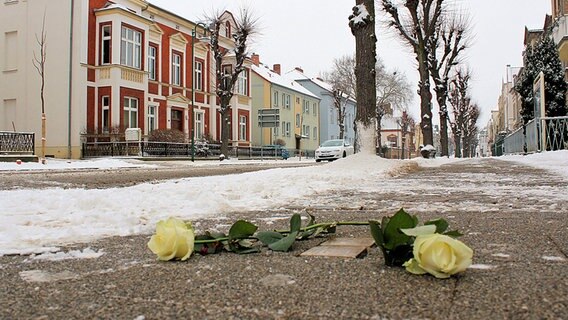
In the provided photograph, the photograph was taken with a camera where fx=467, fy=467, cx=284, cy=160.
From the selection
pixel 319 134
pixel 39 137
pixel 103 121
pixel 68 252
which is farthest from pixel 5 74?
pixel 319 134

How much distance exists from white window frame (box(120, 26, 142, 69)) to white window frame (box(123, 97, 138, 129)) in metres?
1.86

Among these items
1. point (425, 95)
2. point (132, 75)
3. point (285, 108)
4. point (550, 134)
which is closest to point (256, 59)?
point (285, 108)

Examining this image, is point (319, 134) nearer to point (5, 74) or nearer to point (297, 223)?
point (5, 74)

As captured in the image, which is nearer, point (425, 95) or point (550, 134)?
point (550, 134)

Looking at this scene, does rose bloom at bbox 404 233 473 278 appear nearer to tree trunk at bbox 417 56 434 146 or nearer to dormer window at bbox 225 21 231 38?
tree trunk at bbox 417 56 434 146

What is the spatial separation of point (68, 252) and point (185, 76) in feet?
99.7

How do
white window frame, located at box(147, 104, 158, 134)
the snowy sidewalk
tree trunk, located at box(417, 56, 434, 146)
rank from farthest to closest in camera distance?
white window frame, located at box(147, 104, 158, 134)
tree trunk, located at box(417, 56, 434, 146)
the snowy sidewalk

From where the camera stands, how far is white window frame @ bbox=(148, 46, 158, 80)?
28.1 m

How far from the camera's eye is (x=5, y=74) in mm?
25062

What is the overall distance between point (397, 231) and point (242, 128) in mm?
36367

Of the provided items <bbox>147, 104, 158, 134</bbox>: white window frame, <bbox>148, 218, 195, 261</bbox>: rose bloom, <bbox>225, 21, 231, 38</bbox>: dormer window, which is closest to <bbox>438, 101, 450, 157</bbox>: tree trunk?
<bbox>147, 104, 158, 134</bbox>: white window frame

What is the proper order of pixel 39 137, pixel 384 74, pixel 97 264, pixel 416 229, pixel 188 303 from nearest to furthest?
pixel 188 303 < pixel 416 229 < pixel 97 264 < pixel 39 137 < pixel 384 74

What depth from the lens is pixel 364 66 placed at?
32.7 ft

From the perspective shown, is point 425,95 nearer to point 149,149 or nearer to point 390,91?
point 149,149
